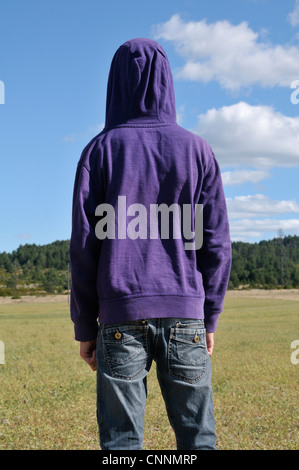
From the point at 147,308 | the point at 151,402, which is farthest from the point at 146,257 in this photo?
the point at 151,402

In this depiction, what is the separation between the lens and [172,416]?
8.93 ft

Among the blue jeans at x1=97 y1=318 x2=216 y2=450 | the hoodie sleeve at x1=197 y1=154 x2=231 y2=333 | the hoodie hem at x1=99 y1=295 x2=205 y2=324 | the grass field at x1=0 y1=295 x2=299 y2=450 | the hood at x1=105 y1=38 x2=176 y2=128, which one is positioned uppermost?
the hood at x1=105 y1=38 x2=176 y2=128

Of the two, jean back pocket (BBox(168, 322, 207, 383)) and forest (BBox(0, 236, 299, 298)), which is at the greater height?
forest (BBox(0, 236, 299, 298))

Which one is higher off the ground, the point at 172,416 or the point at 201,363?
the point at 201,363

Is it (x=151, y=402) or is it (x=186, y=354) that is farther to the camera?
(x=151, y=402)

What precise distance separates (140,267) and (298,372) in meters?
8.62

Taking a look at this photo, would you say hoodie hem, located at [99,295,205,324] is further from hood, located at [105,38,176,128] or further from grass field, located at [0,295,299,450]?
grass field, located at [0,295,299,450]

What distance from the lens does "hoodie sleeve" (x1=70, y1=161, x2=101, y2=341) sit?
8.96 ft

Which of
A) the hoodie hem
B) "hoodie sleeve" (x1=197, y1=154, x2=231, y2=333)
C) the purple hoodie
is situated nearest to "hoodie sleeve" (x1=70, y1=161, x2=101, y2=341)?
the purple hoodie

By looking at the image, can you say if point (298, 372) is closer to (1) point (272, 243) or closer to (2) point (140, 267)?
(2) point (140, 267)

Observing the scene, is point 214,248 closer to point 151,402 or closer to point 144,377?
point 144,377

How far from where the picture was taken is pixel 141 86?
2.92 m

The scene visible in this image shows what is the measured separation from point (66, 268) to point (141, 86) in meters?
158
